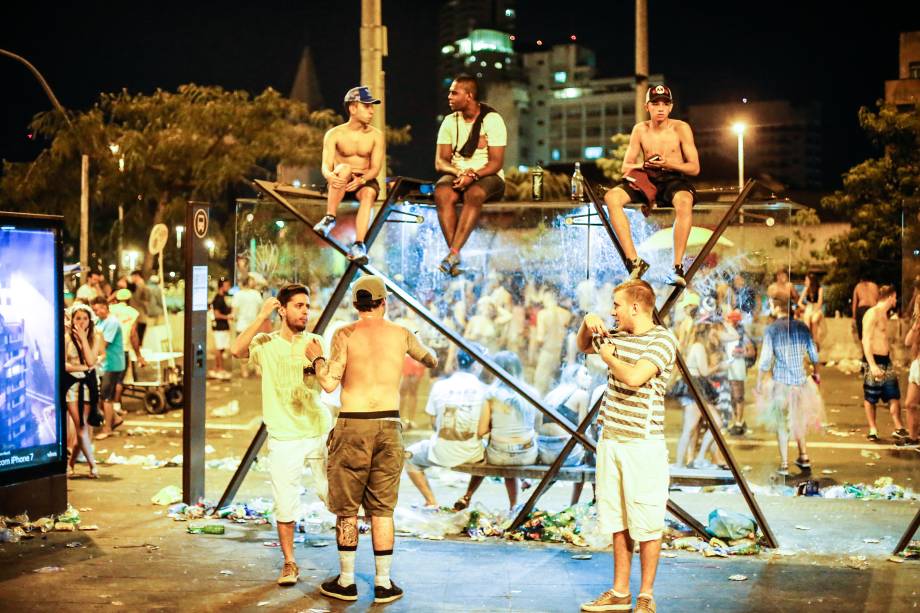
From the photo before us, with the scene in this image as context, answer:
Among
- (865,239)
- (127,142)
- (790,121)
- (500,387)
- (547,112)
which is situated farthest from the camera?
(790,121)

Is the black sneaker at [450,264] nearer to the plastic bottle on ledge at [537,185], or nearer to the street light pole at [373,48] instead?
the plastic bottle on ledge at [537,185]

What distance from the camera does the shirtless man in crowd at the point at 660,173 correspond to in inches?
321

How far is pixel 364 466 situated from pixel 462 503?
8.92 feet

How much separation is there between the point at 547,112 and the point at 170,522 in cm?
17006

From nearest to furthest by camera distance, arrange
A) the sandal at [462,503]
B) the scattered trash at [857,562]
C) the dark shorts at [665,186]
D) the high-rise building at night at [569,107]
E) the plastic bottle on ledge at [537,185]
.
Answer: the scattered trash at [857,562]
the dark shorts at [665,186]
the sandal at [462,503]
the plastic bottle on ledge at [537,185]
the high-rise building at night at [569,107]

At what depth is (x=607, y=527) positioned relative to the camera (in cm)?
654

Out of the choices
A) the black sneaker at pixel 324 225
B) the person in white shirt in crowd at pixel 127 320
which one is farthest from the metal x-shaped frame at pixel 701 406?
the person in white shirt in crowd at pixel 127 320

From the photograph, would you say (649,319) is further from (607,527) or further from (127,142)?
(127,142)

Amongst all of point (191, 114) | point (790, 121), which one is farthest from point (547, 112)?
point (191, 114)

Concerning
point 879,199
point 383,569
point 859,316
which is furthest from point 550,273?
point 879,199

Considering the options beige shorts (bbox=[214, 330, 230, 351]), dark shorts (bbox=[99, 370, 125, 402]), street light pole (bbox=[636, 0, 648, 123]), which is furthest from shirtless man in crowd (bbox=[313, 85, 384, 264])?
beige shorts (bbox=[214, 330, 230, 351])

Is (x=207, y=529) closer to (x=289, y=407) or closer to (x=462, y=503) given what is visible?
(x=289, y=407)

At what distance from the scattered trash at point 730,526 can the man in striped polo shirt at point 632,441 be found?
184 cm

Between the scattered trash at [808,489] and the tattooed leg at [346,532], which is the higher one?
the tattooed leg at [346,532]
